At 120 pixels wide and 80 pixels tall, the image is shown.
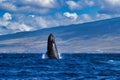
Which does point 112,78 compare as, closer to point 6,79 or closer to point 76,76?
point 76,76

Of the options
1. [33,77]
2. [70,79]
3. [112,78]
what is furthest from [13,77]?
[112,78]

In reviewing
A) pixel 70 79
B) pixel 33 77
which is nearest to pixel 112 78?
pixel 70 79

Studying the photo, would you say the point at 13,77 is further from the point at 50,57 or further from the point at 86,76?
the point at 50,57

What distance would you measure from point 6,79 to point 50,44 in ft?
151

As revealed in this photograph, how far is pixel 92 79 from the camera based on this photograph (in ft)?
177

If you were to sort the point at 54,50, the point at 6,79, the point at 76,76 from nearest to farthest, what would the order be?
the point at 6,79, the point at 76,76, the point at 54,50

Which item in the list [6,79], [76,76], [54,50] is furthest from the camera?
[54,50]

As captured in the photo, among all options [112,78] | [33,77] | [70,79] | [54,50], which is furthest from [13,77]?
[54,50]

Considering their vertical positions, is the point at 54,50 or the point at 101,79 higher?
the point at 54,50

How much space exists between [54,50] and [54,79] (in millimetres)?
44867

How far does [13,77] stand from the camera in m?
54.9

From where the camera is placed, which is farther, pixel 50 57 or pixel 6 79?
pixel 50 57

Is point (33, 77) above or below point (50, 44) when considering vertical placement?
below

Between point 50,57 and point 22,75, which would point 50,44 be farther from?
point 22,75
